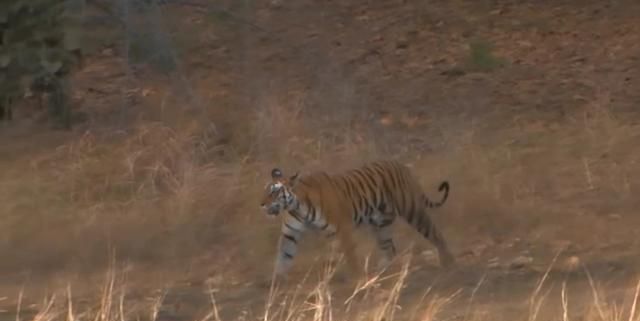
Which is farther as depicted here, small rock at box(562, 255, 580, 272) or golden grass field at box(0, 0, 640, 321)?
small rock at box(562, 255, 580, 272)

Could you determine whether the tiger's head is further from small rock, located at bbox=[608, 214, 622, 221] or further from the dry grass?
small rock, located at bbox=[608, 214, 622, 221]

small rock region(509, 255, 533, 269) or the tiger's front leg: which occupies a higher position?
the tiger's front leg

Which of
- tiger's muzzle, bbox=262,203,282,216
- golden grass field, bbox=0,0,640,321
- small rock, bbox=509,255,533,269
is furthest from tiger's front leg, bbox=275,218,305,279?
small rock, bbox=509,255,533,269

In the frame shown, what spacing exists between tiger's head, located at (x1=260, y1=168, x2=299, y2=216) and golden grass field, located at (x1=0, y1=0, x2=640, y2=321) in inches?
20.4

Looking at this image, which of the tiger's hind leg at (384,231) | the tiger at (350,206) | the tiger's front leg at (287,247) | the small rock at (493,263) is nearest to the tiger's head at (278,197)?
the tiger at (350,206)

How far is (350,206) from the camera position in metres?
9.85

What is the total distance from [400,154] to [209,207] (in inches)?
83.5

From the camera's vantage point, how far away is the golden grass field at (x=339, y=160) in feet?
29.8

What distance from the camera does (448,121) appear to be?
557 inches

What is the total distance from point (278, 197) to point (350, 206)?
70 cm

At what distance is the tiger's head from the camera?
30.6ft

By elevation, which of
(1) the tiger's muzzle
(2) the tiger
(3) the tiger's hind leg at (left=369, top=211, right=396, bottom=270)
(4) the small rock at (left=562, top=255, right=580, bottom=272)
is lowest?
(4) the small rock at (left=562, top=255, right=580, bottom=272)

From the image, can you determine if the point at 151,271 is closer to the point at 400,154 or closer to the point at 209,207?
the point at 209,207

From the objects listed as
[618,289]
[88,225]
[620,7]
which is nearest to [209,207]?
[88,225]
